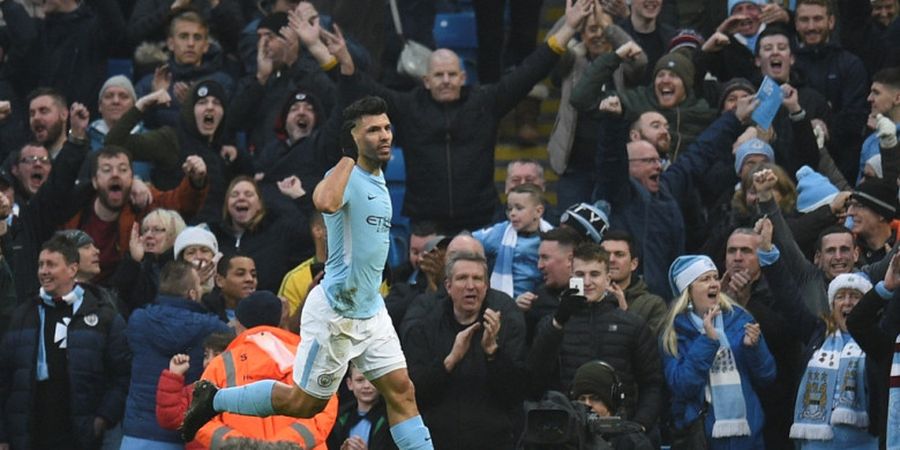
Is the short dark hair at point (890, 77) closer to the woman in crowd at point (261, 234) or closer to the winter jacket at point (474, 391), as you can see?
the winter jacket at point (474, 391)

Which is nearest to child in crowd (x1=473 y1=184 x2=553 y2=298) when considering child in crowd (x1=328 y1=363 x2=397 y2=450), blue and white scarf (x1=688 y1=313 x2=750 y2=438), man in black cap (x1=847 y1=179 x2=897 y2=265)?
child in crowd (x1=328 y1=363 x2=397 y2=450)

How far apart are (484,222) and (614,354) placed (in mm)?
3414

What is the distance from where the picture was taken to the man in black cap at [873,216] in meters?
14.0

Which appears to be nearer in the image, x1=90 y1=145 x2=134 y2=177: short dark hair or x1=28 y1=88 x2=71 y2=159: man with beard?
x1=90 y1=145 x2=134 y2=177: short dark hair

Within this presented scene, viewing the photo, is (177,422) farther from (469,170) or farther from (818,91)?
(818,91)

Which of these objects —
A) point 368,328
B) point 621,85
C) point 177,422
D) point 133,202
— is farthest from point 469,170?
point 368,328

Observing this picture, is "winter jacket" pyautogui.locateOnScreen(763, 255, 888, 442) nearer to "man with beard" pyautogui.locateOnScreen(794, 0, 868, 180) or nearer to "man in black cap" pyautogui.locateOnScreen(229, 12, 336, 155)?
"man with beard" pyautogui.locateOnScreen(794, 0, 868, 180)

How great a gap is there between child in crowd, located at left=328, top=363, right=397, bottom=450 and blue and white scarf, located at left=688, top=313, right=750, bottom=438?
2114 mm

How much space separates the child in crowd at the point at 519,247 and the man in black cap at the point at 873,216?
220 cm

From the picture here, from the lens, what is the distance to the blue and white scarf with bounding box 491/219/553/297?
1446 cm

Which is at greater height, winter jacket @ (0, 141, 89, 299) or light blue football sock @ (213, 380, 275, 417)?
winter jacket @ (0, 141, 89, 299)

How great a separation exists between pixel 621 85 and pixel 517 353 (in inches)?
167

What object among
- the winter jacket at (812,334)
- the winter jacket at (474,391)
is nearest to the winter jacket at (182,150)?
the winter jacket at (474,391)

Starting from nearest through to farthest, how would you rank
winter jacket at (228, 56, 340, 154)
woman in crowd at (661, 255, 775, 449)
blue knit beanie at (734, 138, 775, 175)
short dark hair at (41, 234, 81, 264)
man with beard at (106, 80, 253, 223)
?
woman in crowd at (661, 255, 775, 449) < short dark hair at (41, 234, 81, 264) < blue knit beanie at (734, 138, 775, 175) < man with beard at (106, 80, 253, 223) < winter jacket at (228, 56, 340, 154)
